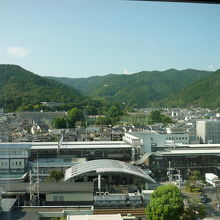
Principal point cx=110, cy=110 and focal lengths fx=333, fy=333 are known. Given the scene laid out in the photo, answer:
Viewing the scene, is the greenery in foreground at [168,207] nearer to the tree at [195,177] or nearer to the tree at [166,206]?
the tree at [166,206]

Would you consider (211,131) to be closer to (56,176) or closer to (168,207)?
(56,176)

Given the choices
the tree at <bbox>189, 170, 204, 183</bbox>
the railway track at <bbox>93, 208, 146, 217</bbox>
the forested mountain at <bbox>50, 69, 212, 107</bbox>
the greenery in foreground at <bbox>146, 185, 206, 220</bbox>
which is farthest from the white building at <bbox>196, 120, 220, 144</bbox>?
the forested mountain at <bbox>50, 69, 212, 107</bbox>

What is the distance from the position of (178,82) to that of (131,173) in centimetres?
2211

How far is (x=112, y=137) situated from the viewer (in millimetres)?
9648

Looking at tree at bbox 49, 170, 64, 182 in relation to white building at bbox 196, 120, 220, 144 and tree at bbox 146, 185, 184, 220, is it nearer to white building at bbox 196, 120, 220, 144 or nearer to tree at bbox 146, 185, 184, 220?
tree at bbox 146, 185, 184, 220

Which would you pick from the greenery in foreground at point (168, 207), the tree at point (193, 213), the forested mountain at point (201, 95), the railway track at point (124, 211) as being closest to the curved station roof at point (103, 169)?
the railway track at point (124, 211)

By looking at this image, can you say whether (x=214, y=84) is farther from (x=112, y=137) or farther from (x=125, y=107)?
(x=112, y=137)

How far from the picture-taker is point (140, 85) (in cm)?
2352

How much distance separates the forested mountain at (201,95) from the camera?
18.2m

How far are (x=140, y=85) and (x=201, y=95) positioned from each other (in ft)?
17.6

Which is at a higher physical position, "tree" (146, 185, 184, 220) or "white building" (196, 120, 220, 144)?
"white building" (196, 120, 220, 144)

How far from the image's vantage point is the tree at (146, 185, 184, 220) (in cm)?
274

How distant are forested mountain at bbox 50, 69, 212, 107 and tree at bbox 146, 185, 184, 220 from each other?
17.2m

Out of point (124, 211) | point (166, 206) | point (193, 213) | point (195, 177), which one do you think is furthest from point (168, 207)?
point (195, 177)
